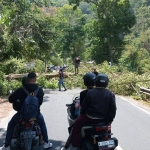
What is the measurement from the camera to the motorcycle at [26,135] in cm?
593

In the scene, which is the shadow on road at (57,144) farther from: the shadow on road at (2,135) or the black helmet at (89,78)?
the black helmet at (89,78)

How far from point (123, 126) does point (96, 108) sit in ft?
15.7

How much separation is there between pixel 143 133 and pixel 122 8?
39.5 metres

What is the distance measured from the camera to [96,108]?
5.24 metres

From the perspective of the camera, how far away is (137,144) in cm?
757

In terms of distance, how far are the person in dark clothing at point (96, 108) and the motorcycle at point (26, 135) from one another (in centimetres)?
102

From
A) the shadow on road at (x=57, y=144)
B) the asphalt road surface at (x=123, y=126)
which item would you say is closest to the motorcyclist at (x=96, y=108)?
the asphalt road surface at (x=123, y=126)

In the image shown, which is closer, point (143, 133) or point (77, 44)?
point (143, 133)

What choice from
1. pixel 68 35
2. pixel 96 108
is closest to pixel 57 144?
pixel 96 108

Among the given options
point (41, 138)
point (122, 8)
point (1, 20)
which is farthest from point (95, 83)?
point (122, 8)

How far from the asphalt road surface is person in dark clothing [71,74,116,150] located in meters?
1.63

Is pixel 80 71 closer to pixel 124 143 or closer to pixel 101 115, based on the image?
pixel 124 143

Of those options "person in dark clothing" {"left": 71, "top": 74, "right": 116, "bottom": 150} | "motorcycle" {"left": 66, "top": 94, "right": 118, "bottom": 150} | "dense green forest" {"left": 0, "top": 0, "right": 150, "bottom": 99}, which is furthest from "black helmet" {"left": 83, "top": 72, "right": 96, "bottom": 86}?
"dense green forest" {"left": 0, "top": 0, "right": 150, "bottom": 99}

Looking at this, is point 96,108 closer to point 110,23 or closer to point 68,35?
point 110,23
